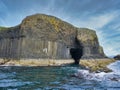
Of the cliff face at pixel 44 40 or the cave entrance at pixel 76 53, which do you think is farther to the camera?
the cave entrance at pixel 76 53

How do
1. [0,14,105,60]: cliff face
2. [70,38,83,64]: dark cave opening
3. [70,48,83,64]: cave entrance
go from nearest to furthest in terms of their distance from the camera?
[0,14,105,60]: cliff face, [70,48,83,64]: cave entrance, [70,38,83,64]: dark cave opening

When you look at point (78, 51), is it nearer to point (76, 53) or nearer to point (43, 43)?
point (76, 53)

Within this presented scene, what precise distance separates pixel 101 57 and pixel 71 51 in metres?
15.2

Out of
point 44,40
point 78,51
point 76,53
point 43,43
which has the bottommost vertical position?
point 76,53

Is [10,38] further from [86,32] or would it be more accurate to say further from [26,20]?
[86,32]

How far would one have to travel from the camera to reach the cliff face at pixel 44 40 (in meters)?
74.5

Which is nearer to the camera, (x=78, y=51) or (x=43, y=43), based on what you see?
(x=43, y=43)

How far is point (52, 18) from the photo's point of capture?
83625mm

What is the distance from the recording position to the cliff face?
7450 centimetres

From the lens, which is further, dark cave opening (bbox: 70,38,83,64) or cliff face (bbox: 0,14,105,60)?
dark cave opening (bbox: 70,38,83,64)

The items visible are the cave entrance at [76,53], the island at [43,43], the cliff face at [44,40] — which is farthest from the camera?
the cave entrance at [76,53]

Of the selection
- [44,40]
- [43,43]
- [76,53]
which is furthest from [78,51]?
[43,43]

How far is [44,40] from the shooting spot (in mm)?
78875

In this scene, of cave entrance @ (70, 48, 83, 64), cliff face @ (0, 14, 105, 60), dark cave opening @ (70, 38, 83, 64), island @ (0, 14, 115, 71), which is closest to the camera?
island @ (0, 14, 115, 71)
